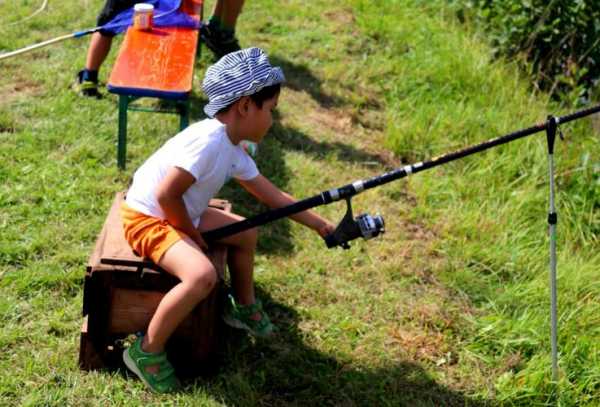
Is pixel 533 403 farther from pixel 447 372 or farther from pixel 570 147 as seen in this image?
pixel 570 147

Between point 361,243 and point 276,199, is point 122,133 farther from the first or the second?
point 276,199

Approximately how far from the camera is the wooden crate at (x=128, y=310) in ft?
10.2

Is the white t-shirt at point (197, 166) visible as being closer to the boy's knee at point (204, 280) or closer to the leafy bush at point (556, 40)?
the boy's knee at point (204, 280)

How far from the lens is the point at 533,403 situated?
134 inches

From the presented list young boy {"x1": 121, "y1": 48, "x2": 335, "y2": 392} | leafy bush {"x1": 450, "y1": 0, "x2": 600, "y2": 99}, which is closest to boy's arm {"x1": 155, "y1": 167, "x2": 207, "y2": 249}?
young boy {"x1": 121, "y1": 48, "x2": 335, "y2": 392}

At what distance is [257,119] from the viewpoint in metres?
3.14

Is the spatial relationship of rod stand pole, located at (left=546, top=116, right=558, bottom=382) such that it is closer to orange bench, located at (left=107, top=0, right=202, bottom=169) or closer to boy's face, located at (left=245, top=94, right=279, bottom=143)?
boy's face, located at (left=245, top=94, right=279, bottom=143)

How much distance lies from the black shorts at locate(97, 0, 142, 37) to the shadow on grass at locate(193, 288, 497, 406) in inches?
105

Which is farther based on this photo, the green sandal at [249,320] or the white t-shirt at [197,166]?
the green sandal at [249,320]

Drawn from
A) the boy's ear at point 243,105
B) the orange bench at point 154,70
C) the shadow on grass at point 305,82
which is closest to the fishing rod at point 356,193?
the boy's ear at point 243,105

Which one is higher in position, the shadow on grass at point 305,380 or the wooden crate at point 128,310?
the wooden crate at point 128,310

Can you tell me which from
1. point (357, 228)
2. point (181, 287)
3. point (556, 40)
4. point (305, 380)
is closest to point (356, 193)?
point (357, 228)

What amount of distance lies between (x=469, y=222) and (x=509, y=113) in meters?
1.46

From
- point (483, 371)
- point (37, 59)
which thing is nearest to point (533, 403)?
point (483, 371)
